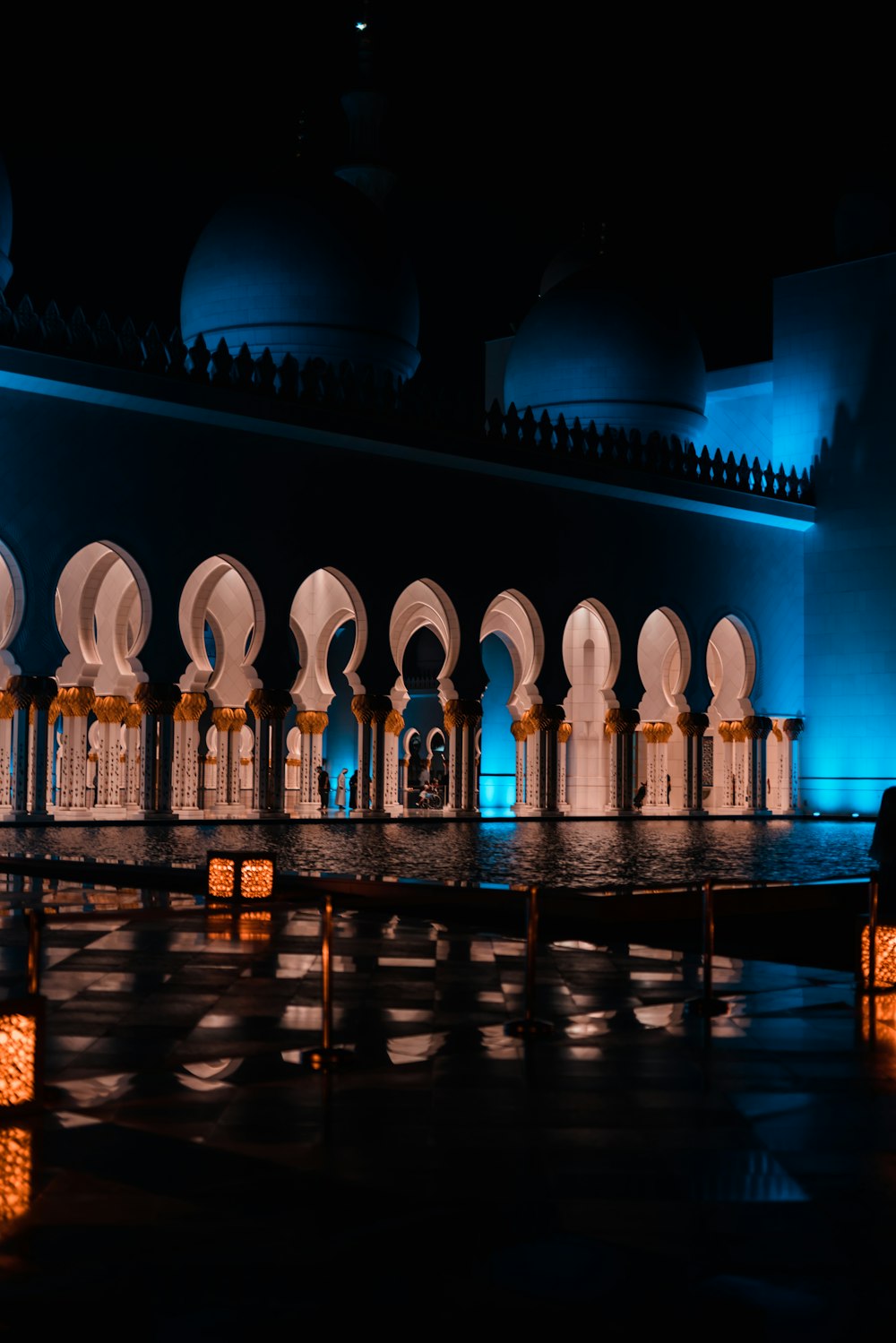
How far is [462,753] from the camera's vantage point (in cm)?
1559

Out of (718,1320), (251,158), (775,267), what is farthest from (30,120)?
(718,1320)

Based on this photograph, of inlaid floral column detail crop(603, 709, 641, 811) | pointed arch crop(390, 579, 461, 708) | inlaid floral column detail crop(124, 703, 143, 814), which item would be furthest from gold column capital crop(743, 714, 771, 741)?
inlaid floral column detail crop(124, 703, 143, 814)

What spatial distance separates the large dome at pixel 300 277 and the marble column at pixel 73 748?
4282 millimetres

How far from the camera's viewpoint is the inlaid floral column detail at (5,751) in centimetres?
1277

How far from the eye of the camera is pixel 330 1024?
147 inches

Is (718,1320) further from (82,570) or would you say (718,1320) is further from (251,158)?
(251,158)

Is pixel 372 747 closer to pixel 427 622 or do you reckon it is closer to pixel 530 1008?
pixel 427 622

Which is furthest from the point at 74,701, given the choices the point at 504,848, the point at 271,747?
the point at 504,848

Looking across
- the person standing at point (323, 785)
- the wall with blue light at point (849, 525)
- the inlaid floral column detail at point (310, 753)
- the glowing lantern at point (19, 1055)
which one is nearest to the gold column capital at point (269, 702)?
the inlaid floral column detail at point (310, 753)

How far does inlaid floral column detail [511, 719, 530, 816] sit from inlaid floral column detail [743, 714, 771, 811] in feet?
9.50

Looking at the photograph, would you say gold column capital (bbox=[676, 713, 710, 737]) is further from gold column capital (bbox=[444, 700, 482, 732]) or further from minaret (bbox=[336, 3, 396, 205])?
minaret (bbox=[336, 3, 396, 205])

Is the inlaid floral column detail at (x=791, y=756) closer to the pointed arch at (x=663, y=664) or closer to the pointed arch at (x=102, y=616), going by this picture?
the pointed arch at (x=663, y=664)

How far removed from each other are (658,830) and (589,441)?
4.44 metres

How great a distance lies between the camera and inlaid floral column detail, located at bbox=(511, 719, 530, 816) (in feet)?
52.9
